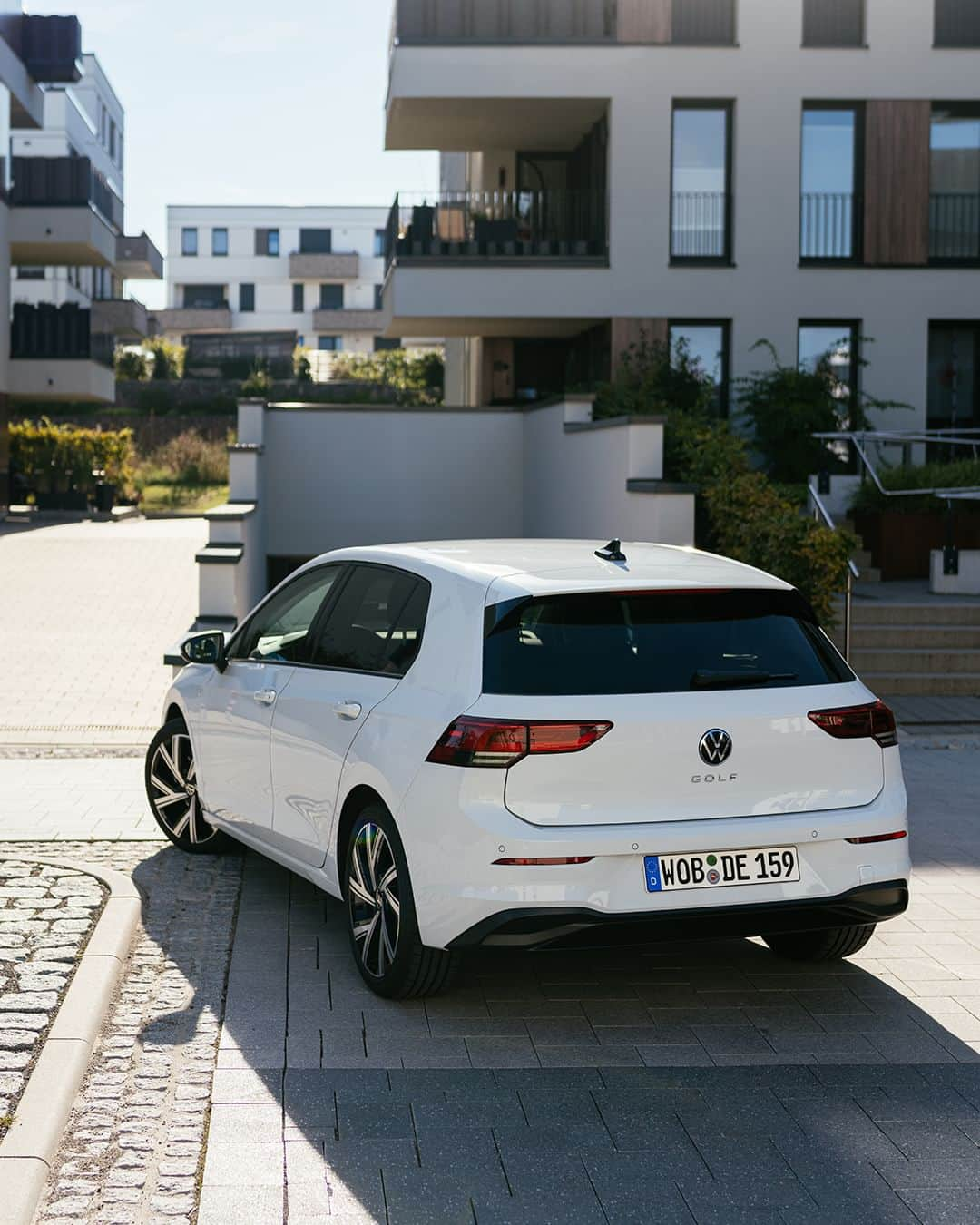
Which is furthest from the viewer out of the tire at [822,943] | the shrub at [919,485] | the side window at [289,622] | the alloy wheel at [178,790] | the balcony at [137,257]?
the balcony at [137,257]

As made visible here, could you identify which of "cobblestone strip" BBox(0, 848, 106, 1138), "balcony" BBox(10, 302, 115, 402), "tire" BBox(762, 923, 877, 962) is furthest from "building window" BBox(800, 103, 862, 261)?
"balcony" BBox(10, 302, 115, 402)

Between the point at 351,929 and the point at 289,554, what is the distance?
1773 centimetres

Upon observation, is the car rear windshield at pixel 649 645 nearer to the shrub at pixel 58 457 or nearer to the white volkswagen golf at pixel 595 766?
the white volkswagen golf at pixel 595 766

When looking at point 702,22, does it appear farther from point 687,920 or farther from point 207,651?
point 687,920

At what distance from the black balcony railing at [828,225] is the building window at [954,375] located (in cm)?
174

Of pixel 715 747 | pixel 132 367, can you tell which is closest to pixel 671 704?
pixel 715 747

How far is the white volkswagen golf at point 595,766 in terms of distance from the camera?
18.9 feet

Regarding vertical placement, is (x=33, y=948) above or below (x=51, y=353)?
below

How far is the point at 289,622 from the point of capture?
7.79 metres

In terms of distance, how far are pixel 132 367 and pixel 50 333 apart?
1179 inches

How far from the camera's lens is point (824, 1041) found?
5945mm

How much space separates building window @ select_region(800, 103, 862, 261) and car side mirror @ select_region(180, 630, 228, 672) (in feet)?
60.1

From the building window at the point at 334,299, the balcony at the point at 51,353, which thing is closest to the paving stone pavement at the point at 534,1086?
the balcony at the point at 51,353

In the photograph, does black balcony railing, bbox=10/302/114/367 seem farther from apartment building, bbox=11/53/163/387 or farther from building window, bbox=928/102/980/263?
building window, bbox=928/102/980/263
